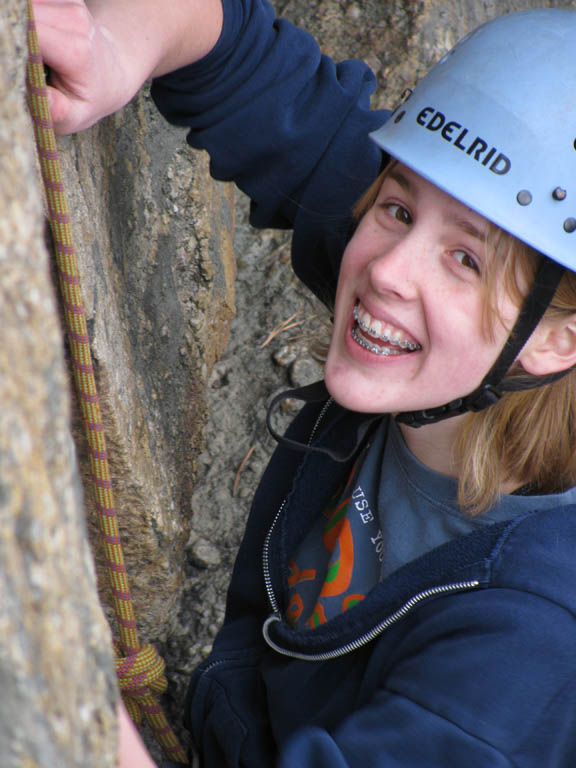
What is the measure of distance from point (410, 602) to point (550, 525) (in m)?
0.24

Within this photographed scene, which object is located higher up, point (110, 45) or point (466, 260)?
point (110, 45)

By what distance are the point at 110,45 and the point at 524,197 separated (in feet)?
2.22

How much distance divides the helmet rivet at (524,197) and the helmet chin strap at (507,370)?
10 centimetres

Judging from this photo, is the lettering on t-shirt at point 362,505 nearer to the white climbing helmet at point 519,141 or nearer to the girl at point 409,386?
the girl at point 409,386

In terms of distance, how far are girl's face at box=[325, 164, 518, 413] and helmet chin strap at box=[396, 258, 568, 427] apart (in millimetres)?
15

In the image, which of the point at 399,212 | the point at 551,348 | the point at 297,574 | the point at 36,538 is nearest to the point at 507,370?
the point at 551,348

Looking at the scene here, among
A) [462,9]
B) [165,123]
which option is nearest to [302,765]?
[165,123]

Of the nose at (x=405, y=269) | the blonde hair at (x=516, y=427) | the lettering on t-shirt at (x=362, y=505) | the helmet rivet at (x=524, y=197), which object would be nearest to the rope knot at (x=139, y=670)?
the lettering on t-shirt at (x=362, y=505)

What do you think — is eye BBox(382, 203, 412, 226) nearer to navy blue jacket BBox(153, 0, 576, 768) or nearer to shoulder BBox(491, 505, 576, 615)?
navy blue jacket BBox(153, 0, 576, 768)

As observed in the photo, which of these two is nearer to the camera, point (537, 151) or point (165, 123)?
point (537, 151)

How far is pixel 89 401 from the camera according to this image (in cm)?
108

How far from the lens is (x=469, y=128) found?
125cm

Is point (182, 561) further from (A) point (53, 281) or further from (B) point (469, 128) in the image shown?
(B) point (469, 128)

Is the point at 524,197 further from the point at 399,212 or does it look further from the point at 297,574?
the point at 297,574
